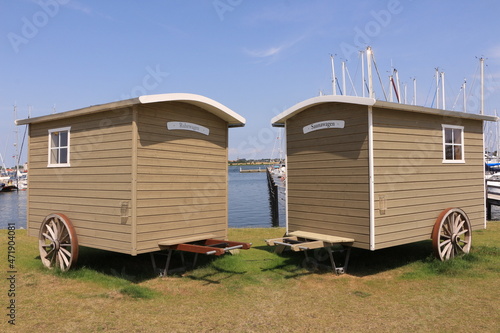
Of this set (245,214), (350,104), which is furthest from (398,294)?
(245,214)

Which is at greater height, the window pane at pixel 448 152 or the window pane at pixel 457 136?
the window pane at pixel 457 136

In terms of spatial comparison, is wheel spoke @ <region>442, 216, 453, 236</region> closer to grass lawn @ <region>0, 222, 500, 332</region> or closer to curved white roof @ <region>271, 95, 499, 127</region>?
grass lawn @ <region>0, 222, 500, 332</region>

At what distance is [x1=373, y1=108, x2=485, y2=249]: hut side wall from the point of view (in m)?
8.36

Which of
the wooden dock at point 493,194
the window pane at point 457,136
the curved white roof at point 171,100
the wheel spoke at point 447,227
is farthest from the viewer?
the wooden dock at point 493,194

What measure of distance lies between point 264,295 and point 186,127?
4063mm

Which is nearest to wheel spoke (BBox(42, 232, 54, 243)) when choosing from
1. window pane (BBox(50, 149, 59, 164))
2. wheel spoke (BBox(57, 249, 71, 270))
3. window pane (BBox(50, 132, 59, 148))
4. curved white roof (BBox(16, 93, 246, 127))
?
wheel spoke (BBox(57, 249, 71, 270))

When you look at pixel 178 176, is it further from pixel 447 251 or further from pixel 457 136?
pixel 457 136

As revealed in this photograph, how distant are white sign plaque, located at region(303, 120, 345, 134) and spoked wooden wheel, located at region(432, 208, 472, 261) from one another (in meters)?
3.26

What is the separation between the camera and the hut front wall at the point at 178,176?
8070mm

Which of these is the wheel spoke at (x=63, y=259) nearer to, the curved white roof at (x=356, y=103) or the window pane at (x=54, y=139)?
the window pane at (x=54, y=139)

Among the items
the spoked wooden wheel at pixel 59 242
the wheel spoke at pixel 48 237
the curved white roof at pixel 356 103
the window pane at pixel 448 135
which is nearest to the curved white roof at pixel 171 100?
the curved white roof at pixel 356 103

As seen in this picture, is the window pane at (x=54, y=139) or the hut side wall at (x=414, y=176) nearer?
the hut side wall at (x=414, y=176)

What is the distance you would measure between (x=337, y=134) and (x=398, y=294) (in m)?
3.56

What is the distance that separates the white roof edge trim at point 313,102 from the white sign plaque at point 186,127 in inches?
78.2
